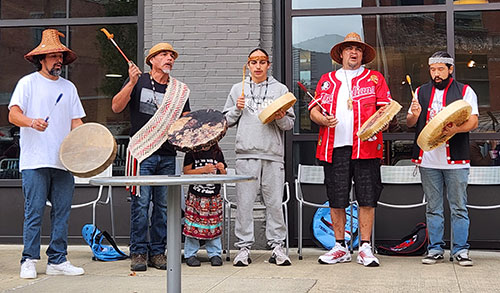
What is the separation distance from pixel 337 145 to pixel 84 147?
2.21m

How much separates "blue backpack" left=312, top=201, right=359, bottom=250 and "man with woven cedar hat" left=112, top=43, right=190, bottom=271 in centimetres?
166

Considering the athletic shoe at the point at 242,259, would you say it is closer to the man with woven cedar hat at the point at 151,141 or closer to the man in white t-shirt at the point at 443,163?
the man with woven cedar hat at the point at 151,141

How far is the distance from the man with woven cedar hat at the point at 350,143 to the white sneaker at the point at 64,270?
6.56ft

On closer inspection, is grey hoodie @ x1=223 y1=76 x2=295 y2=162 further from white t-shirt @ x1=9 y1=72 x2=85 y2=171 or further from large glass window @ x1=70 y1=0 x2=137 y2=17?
large glass window @ x1=70 y1=0 x2=137 y2=17

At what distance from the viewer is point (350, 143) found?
6.14 m

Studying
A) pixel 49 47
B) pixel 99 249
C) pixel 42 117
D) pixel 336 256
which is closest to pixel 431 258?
pixel 336 256

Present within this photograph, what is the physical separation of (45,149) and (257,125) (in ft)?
5.65

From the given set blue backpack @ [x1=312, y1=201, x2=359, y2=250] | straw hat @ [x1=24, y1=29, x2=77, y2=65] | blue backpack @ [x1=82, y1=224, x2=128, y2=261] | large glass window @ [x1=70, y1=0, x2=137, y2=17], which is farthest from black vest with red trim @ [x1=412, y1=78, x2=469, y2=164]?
large glass window @ [x1=70, y1=0, x2=137, y2=17]

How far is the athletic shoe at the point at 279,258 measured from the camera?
20.1 feet

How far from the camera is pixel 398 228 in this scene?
23.8 ft

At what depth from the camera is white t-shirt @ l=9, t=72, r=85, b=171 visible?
5.63 metres

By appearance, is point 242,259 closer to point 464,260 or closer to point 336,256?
point 336,256

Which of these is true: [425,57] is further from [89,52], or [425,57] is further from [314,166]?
[89,52]

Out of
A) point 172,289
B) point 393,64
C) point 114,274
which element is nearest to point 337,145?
point 393,64
